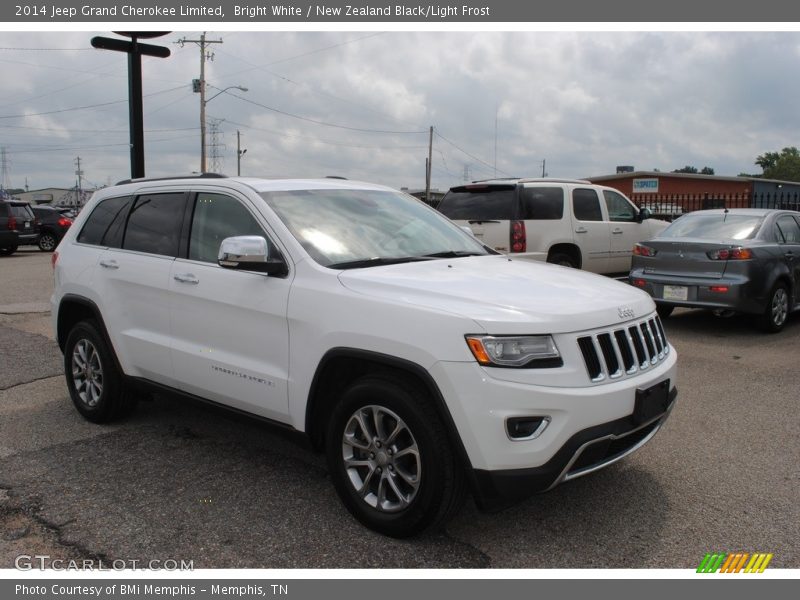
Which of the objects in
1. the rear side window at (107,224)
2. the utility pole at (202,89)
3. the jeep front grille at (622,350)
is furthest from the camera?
the utility pole at (202,89)

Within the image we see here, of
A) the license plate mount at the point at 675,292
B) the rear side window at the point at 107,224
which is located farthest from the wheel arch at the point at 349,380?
the license plate mount at the point at 675,292

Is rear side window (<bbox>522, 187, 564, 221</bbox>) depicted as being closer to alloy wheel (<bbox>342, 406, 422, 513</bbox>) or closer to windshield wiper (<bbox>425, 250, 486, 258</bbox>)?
windshield wiper (<bbox>425, 250, 486, 258</bbox>)

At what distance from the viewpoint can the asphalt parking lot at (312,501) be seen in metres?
3.30

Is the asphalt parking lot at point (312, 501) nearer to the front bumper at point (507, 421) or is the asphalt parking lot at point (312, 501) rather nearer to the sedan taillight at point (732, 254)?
the front bumper at point (507, 421)

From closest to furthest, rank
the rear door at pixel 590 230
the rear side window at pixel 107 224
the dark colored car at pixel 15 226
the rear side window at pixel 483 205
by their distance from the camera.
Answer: the rear side window at pixel 107 224 < the rear side window at pixel 483 205 < the rear door at pixel 590 230 < the dark colored car at pixel 15 226

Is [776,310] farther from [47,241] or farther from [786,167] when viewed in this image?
[786,167]

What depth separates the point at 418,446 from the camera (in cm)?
318

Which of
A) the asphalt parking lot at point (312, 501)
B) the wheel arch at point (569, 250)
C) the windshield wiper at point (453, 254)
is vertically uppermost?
the windshield wiper at point (453, 254)

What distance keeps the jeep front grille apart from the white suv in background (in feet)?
19.2

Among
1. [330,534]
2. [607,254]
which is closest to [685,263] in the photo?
[607,254]

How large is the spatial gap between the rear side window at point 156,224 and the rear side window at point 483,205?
578 centimetres

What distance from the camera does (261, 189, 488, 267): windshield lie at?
3.95m

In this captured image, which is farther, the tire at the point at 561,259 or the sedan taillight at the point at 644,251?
the tire at the point at 561,259

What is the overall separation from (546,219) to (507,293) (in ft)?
24.2
